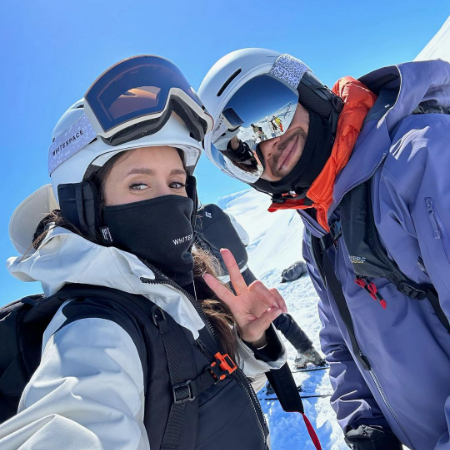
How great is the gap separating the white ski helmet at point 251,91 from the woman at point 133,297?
42 centimetres

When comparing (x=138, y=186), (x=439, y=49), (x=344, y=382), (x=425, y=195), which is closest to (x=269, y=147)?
(x=138, y=186)

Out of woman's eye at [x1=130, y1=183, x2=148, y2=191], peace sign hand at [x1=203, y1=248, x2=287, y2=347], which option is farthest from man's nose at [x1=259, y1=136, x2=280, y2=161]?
woman's eye at [x1=130, y1=183, x2=148, y2=191]

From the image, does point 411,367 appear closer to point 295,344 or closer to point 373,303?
point 373,303

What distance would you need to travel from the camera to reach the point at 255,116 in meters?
2.20

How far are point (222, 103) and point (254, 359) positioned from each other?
5.74 feet

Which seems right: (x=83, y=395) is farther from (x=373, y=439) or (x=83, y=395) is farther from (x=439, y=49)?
(x=439, y=49)

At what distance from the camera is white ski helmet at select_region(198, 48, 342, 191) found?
2.15m

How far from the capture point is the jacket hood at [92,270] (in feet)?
3.74

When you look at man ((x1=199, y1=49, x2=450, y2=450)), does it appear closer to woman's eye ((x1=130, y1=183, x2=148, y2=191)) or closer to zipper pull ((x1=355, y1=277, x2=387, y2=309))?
zipper pull ((x1=355, y1=277, x2=387, y2=309))

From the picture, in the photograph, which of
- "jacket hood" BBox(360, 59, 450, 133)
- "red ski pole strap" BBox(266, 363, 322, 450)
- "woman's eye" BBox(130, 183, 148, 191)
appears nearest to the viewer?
"jacket hood" BBox(360, 59, 450, 133)

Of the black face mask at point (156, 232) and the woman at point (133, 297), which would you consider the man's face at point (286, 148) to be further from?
the black face mask at point (156, 232)

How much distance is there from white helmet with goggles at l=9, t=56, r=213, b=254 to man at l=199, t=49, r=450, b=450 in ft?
1.98

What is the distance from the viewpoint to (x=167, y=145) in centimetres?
165

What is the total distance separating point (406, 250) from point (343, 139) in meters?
0.69
